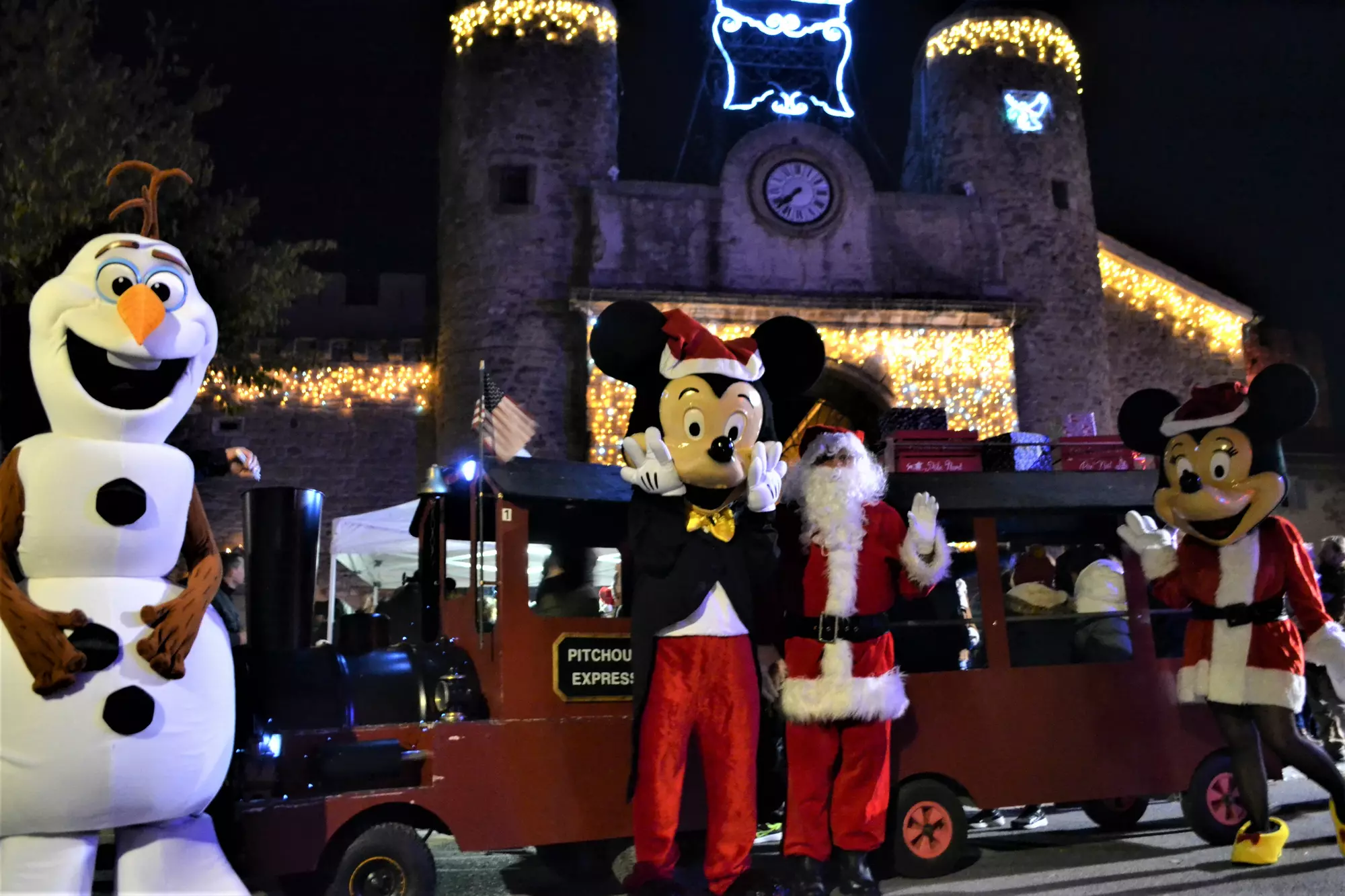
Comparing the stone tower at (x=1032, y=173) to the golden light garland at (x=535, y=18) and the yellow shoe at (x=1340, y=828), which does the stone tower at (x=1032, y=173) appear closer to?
the golden light garland at (x=535, y=18)

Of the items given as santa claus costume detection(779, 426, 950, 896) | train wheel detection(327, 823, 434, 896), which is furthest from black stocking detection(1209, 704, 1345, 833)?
train wheel detection(327, 823, 434, 896)

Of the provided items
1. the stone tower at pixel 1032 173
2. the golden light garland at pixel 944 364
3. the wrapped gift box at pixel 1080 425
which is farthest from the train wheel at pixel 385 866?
the stone tower at pixel 1032 173

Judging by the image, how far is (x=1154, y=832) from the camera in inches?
231

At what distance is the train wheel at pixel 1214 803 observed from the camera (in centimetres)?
523

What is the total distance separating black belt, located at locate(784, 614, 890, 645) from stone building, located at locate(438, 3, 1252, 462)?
9665 mm

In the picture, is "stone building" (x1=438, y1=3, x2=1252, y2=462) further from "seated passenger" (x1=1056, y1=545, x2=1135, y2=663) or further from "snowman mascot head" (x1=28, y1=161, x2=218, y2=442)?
"snowman mascot head" (x1=28, y1=161, x2=218, y2=442)

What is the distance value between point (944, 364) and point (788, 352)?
436 inches

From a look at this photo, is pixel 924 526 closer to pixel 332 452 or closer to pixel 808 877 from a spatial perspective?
pixel 808 877

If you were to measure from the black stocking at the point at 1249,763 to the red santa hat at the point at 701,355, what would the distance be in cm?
267

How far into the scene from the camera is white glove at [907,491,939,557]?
4.27 meters

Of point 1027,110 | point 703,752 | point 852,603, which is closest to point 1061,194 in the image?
point 1027,110

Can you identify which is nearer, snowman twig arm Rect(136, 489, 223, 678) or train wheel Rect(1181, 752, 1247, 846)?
snowman twig arm Rect(136, 489, 223, 678)

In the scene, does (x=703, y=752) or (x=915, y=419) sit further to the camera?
(x=915, y=419)

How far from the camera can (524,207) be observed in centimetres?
1446
